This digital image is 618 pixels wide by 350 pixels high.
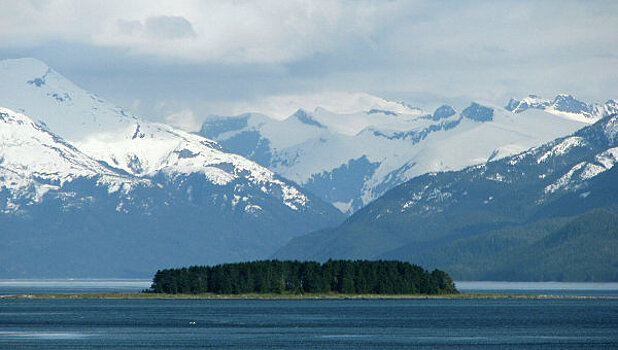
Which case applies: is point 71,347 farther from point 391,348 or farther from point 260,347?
point 391,348

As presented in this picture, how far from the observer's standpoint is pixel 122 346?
200m

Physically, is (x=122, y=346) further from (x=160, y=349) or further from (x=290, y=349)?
(x=290, y=349)

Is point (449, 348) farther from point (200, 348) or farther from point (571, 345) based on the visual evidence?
point (200, 348)

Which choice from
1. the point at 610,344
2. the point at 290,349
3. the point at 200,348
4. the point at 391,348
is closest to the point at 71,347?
the point at 200,348

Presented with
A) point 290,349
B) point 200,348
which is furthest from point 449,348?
point 200,348

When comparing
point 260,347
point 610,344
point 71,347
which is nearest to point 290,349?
point 260,347

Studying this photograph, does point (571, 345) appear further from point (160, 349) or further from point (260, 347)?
point (160, 349)

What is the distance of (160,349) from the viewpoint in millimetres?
195625

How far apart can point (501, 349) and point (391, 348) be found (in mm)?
15539

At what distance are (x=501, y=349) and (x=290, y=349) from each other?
97.4ft

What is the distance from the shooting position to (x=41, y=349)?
194375 mm

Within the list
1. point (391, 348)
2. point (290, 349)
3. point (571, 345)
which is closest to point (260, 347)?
point (290, 349)

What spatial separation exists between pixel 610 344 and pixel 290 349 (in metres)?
46.4

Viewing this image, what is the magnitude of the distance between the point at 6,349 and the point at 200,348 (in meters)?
27.2
